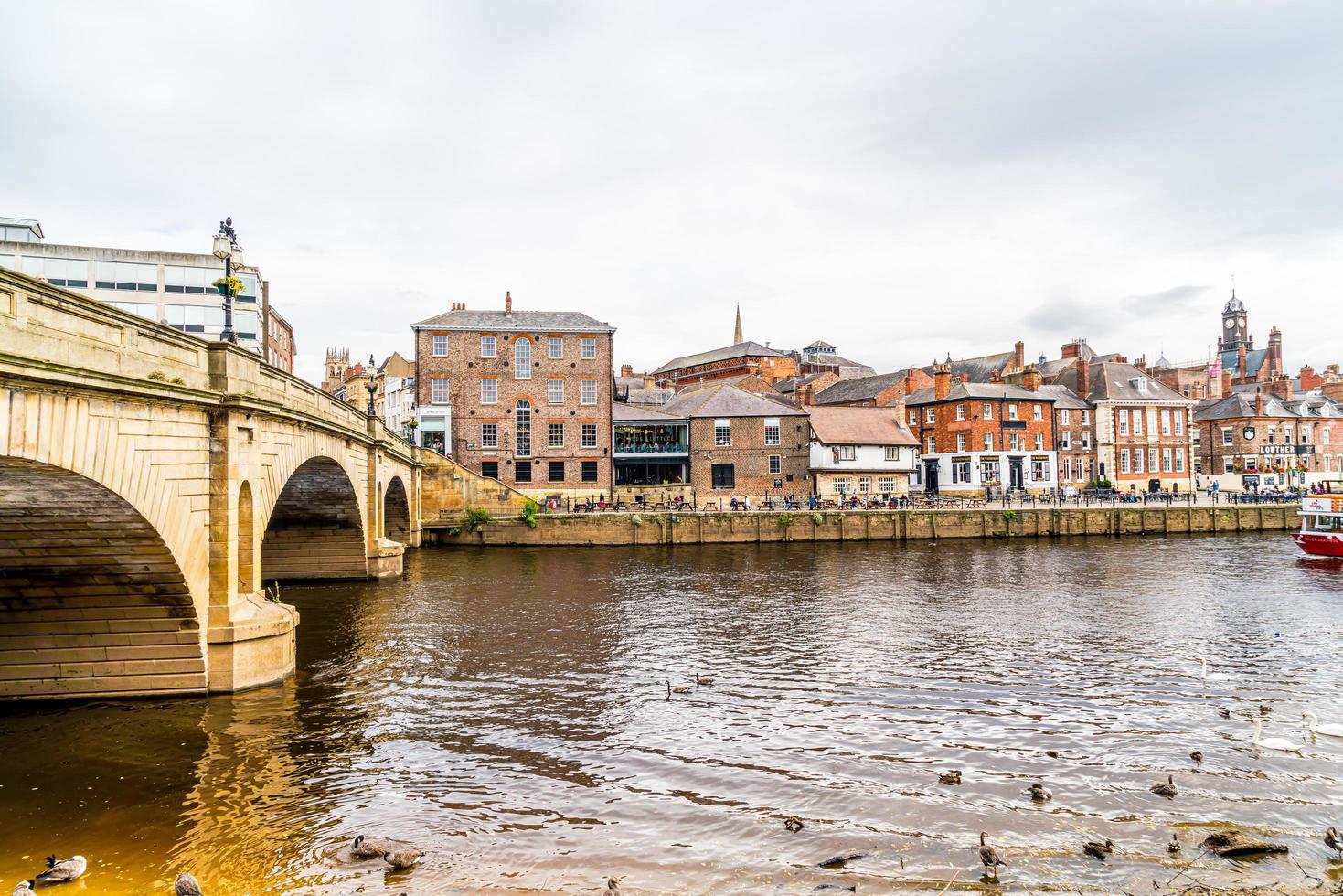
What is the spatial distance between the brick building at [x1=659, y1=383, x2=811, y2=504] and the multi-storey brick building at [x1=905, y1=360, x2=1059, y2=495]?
1308cm

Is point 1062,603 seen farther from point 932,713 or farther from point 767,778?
point 767,778

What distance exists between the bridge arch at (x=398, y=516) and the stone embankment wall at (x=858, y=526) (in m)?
2.65

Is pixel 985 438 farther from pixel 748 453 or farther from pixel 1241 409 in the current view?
pixel 1241 409

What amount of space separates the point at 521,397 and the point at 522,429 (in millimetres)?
2277

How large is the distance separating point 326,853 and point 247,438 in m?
9.64

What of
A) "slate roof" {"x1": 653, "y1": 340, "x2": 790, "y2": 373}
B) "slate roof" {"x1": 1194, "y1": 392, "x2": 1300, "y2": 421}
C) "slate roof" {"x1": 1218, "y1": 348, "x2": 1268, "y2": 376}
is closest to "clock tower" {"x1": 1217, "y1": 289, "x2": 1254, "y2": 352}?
"slate roof" {"x1": 1218, "y1": 348, "x2": 1268, "y2": 376}

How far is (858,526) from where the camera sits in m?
51.3

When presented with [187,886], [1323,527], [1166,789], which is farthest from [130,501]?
[1323,527]

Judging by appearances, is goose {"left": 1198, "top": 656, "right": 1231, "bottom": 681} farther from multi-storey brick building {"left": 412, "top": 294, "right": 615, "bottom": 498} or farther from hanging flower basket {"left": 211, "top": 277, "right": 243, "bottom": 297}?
multi-storey brick building {"left": 412, "top": 294, "right": 615, "bottom": 498}

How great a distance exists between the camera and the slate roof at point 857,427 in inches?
2430

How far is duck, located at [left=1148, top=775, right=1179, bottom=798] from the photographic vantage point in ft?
39.9

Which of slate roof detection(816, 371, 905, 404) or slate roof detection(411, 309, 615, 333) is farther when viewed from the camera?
slate roof detection(816, 371, 905, 404)

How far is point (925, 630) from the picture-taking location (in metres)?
24.2

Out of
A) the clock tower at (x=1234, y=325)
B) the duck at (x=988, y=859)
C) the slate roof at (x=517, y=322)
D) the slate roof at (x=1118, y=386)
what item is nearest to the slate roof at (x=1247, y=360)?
the clock tower at (x=1234, y=325)
